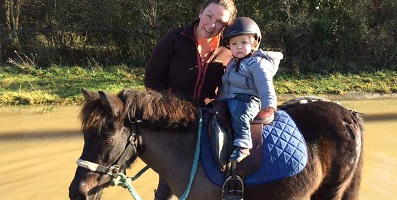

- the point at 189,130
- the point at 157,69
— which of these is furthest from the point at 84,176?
the point at 157,69

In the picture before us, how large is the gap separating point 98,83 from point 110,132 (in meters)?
6.68

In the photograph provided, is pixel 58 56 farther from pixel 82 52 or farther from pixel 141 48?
pixel 141 48

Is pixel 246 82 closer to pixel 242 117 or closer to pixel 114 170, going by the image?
pixel 242 117

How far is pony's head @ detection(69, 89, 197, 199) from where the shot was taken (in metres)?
1.99

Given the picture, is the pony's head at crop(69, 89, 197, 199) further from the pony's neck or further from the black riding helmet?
the black riding helmet

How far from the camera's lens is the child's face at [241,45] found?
240 centimetres

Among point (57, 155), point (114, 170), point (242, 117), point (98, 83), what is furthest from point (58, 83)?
point (242, 117)

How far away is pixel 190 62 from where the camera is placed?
2.68 m

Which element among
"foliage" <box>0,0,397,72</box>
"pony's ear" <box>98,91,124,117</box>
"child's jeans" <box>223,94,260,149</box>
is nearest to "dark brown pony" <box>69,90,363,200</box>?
"pony's ear" <box>98,91,124,117</box>

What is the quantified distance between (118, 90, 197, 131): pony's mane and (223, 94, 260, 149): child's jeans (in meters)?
0.24

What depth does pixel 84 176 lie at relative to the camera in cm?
200

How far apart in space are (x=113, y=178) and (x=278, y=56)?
1264 millimetres

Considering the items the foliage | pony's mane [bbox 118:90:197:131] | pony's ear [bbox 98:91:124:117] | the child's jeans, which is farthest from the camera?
the foliage

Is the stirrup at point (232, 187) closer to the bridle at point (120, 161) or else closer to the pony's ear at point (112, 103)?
the bridle at point (120, 161)
